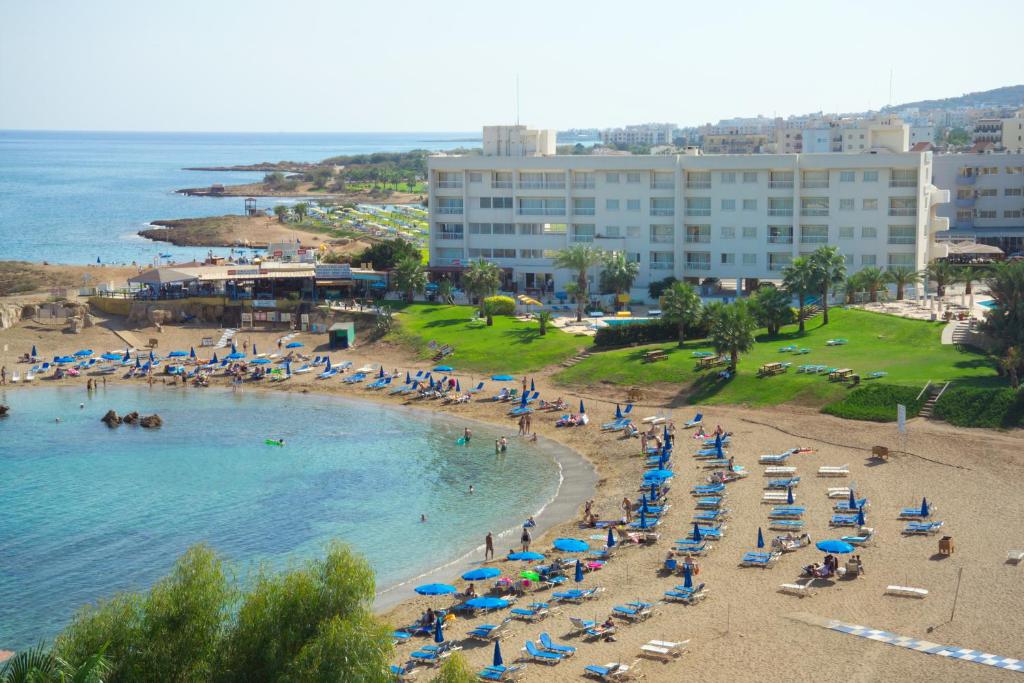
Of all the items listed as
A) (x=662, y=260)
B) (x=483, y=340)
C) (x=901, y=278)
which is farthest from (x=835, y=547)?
(x=662, y=260)

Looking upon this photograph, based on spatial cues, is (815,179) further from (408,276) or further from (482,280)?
(408,276)

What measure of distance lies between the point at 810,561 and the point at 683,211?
177ft

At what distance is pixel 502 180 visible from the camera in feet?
318

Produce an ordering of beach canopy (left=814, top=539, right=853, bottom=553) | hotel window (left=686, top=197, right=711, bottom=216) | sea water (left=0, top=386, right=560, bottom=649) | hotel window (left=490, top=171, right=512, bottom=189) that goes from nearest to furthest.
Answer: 1. beach canopy (left=814, top=539, right=853, bottom=553)
2. sea water (left=0, top=386, right=560, bottom=649)
3. hotel window (left=686, top=197, right=711, bottom=216)
4. hotel window (left=490, top=171, right=512, bottom=189)

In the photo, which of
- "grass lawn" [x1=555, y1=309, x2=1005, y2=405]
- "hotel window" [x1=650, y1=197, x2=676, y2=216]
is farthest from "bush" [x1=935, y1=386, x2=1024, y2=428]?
"hotel window" [x1=650, y1=197, x2=676, y2=216]

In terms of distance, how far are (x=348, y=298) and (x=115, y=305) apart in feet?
57.7

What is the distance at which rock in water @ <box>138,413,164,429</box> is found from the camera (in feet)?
218

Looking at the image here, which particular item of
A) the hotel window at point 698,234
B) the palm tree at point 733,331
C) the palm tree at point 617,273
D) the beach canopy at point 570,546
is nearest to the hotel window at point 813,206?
the hotel window at point 698,234

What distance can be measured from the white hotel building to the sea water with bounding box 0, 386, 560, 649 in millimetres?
28600

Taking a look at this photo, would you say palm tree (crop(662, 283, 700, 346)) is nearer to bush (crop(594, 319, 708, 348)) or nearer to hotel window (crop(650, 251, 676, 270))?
bush (crop(594, 319, 708, 348))

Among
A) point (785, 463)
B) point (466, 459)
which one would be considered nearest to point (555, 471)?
point (466, 459)

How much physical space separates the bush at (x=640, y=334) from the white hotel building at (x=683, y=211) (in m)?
17.3

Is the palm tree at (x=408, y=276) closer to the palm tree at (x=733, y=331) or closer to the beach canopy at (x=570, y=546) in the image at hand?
the palm tree at (x=733, y=331)

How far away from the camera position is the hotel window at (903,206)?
86250mm
